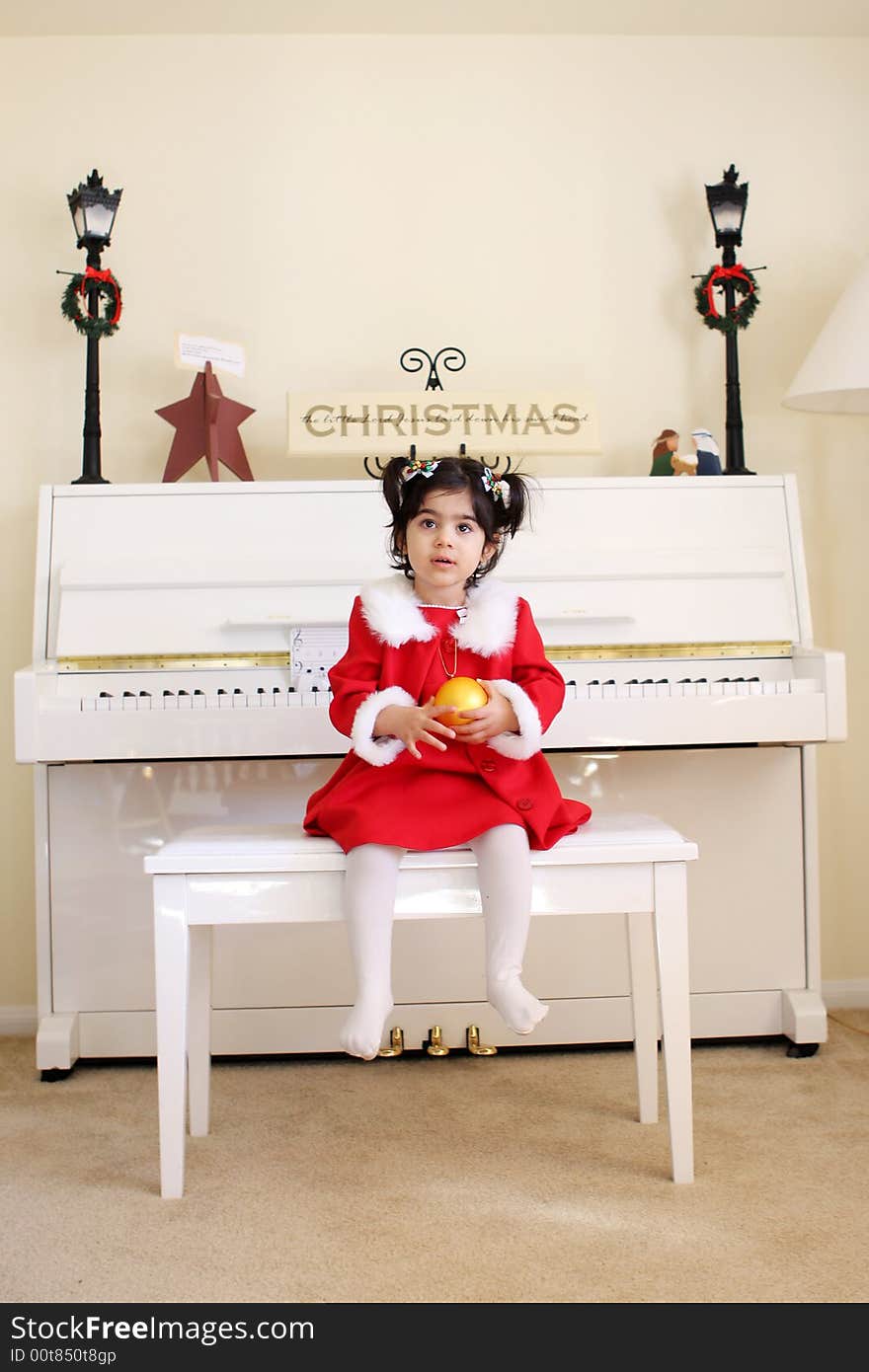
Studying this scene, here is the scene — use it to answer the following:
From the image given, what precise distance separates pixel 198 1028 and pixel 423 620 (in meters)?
0.85

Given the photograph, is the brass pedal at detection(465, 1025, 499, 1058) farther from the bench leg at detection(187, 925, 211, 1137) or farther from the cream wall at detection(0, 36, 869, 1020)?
the cream wall at detection(0, 36, 869, 1020)

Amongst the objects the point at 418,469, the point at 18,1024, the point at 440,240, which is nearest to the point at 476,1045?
the point at 18,1024

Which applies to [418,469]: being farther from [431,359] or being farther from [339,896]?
[431,359]

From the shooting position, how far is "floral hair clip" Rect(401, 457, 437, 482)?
2.08 metres

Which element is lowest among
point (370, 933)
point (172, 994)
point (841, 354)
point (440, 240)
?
point (172, 994)

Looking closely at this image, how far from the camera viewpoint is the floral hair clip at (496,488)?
209cm

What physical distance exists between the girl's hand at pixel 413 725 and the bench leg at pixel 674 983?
0.42 meters

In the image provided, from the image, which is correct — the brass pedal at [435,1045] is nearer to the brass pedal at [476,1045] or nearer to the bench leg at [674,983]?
the brass pedal at [476,1045]

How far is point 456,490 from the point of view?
2.06m

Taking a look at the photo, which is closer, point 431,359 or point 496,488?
point 496,488

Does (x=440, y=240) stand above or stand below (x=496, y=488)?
above
